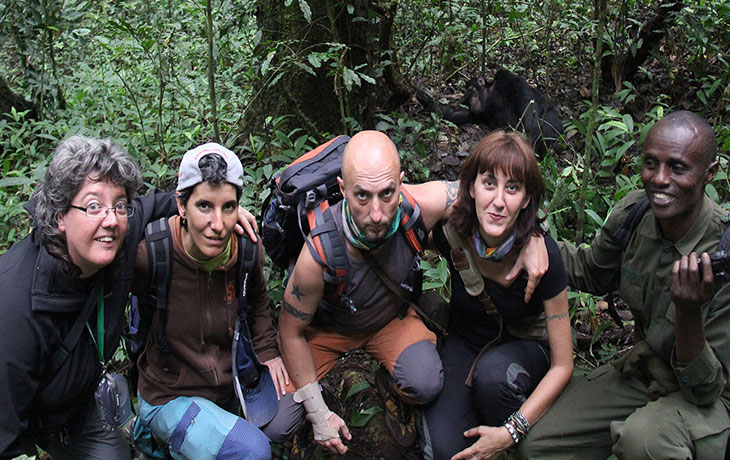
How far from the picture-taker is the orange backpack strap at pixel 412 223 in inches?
126

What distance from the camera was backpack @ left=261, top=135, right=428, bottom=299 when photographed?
3.08 m

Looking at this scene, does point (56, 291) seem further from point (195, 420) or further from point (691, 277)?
point (691, 277)

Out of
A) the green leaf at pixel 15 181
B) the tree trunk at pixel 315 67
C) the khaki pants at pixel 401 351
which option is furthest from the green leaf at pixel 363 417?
the green leaf at pixel 15 181

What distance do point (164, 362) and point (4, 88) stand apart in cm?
455

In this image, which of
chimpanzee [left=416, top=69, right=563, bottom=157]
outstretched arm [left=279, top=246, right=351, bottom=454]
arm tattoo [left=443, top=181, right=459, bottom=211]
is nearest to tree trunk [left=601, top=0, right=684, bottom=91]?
chimpanzee [left=416, top=69, right=563, bottom=157]

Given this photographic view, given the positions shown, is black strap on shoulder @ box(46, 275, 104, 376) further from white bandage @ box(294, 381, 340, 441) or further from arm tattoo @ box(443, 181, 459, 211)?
arm tattoo @ box(443, 181, 459, 211)

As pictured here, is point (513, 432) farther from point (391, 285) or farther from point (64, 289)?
point (64, 289)

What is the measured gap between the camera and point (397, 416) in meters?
3.60

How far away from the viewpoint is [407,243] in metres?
3.30

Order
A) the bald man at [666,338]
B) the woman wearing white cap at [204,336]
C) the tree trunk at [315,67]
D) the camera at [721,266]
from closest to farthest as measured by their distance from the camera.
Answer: the camera at [721,266]
the bald man at [666,338]
the woman wearing white cap at [204,336]
the tree trunk at [315,67]

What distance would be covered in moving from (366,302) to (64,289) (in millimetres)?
1471

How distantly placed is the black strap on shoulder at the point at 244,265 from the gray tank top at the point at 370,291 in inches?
16.9

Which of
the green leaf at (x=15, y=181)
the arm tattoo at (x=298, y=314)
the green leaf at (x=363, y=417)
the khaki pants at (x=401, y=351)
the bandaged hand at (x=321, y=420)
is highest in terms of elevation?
the green leaf at (x=15, y=181)

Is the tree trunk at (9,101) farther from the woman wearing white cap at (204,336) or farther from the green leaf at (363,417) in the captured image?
the green leaf at (363,417)
